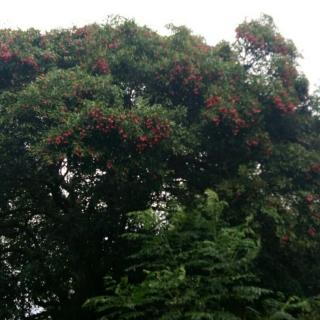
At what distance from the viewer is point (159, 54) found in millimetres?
13914

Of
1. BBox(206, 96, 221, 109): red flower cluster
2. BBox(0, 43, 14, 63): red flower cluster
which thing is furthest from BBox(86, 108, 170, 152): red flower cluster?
BBox(0, 43, 14, 63): red flower cluster

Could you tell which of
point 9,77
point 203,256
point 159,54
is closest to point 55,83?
point 9,77

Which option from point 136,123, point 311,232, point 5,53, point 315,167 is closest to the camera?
point 136,123

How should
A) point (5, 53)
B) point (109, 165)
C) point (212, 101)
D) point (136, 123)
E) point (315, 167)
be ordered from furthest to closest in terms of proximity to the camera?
point (5, 53) < point (315, 167) < point (212, 101) < point (136, 123) < point (109, 165)

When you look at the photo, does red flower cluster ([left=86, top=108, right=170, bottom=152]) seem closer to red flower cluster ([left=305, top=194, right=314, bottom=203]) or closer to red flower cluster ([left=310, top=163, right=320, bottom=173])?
red flower cluster ([left=305, top=194, right=314, bottom=203])

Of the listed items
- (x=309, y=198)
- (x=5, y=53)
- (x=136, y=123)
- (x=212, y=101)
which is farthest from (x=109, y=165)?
(x=309, y=198)

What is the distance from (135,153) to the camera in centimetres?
1138

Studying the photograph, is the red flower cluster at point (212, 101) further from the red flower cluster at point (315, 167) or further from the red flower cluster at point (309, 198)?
the red flower cluster at point (309, 198)

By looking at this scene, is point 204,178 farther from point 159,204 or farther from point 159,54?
point 159,54

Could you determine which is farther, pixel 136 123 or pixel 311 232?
pixel 311 232

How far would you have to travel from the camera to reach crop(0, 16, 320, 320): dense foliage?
11.4 metres

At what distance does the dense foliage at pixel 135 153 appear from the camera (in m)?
11.4

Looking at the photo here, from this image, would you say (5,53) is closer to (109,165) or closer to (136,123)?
(136,123)

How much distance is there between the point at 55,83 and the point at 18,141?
4.91ft
